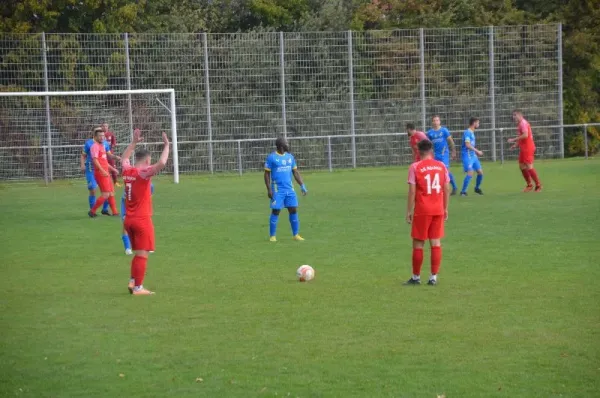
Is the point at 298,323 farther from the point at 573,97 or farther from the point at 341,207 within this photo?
the point at 573,97

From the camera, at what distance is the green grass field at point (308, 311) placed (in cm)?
798

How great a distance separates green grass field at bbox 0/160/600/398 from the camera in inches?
314

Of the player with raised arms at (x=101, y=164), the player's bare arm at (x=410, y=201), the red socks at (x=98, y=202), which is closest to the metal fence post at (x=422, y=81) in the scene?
the red socks at (x=98, y=202)

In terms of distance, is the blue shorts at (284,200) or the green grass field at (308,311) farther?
the blue shorts at (284,200)


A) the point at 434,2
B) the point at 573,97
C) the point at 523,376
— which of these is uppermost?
the point at 434,2

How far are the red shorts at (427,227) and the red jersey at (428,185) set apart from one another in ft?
0.20

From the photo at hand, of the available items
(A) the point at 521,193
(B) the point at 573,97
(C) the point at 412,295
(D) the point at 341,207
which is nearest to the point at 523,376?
(C) the point at 412,295

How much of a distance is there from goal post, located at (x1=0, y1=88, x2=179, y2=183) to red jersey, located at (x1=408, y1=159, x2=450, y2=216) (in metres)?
21.3

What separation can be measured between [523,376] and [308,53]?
101 feet

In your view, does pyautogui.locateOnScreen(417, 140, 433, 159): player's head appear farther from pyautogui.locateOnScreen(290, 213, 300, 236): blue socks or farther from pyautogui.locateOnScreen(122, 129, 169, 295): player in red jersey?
pyautogui.locateOnScreen(290, 213, 300, 236): blue socks

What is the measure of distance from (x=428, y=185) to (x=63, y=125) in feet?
78.2

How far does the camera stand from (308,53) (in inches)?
1494

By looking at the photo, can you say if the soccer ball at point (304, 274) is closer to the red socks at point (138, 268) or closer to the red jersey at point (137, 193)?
the red socks at point (138, 268)

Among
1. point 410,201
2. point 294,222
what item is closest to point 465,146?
point 294,222
